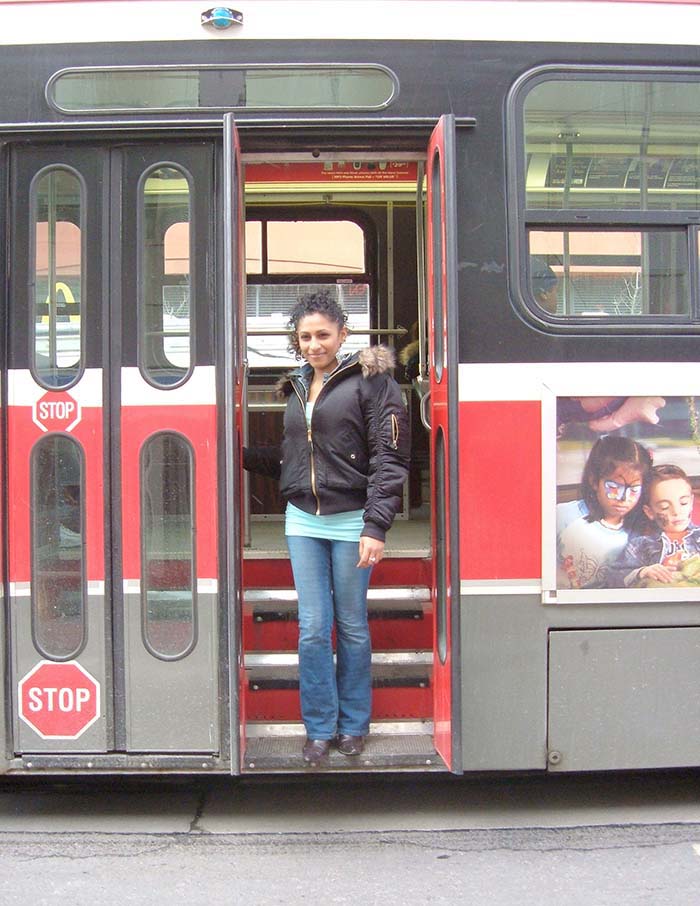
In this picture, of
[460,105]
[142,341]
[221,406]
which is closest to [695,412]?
[460,105]

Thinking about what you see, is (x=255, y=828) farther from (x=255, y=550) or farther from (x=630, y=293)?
(x=630, y=293)

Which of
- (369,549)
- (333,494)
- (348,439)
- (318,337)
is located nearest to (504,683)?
(369,549)

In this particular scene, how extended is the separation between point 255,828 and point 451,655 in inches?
43.5

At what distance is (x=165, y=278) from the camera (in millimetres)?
4070

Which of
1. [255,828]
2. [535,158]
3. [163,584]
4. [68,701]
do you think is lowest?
[255,828]

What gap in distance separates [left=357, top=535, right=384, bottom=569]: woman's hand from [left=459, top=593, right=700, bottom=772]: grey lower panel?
38 cm

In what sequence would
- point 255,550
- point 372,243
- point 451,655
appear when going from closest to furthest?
point 451,655 → point 255,550 → point 372,243

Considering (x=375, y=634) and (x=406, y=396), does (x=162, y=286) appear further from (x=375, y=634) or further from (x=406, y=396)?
(x=406, y=396)

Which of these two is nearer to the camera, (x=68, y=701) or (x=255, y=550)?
(x=68, y=701)

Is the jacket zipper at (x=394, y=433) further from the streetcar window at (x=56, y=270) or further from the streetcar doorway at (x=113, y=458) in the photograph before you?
the streetcar window at (x=56, y=270)

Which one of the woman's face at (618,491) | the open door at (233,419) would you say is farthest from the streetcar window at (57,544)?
the woman's face at (618,491)

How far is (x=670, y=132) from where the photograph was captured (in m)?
4.11

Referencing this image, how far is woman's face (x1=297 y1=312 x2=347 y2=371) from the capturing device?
A: 13.5ft

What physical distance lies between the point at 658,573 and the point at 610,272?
1167mm
